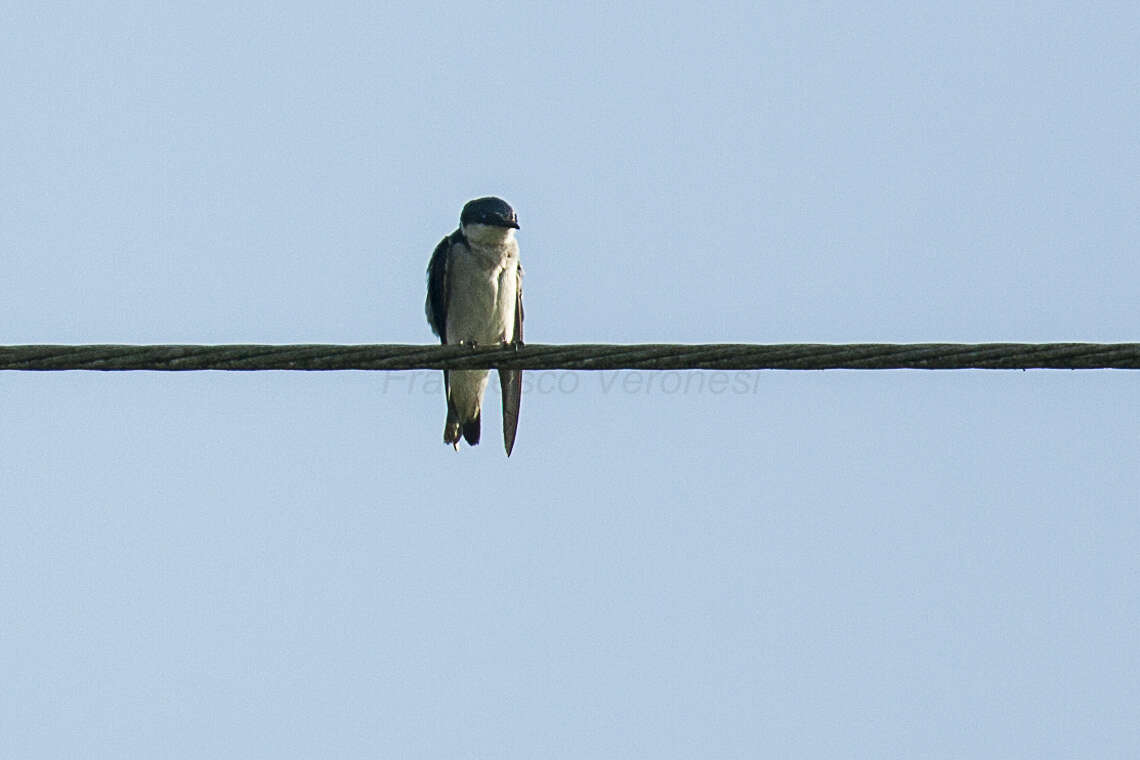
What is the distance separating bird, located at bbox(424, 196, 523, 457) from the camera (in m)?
9.10

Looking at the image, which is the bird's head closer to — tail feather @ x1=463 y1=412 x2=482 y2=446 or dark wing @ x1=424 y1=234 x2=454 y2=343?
dark wing @ x1=424 y1=234 x2=454 y2=343

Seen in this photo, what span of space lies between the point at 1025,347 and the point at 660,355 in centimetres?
97

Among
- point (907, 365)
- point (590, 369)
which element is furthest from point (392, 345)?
point (907, 365)

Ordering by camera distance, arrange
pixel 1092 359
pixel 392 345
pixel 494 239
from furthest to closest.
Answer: pixel 494 239 < pixel 392 345 < pixel 1092 359

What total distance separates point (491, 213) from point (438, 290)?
0.72 metres

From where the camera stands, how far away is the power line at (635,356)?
15.7 ft

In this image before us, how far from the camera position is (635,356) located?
5.02m

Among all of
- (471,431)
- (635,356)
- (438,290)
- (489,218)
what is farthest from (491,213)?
(635,356)

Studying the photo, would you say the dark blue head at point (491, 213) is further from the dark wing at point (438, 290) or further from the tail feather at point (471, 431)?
the tail feather at point (471, 431)

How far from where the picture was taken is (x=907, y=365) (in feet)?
15.9

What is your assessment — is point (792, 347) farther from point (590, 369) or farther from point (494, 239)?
point (494, 239)

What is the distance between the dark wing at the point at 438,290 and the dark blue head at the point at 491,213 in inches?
12.7

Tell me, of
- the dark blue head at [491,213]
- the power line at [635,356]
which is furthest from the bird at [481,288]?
the power line at [635,356]

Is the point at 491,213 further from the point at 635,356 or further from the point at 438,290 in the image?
the point at 635,356
